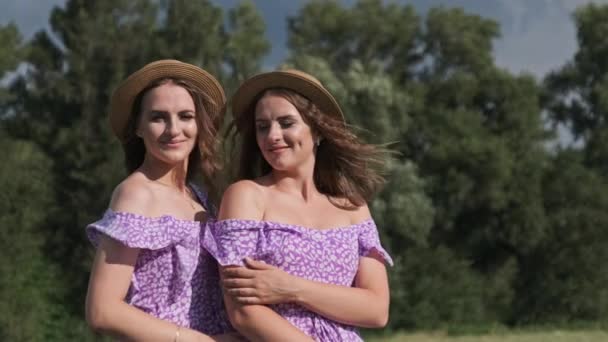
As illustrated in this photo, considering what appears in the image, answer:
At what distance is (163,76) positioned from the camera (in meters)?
3.33

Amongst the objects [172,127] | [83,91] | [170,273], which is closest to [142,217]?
[170,273]

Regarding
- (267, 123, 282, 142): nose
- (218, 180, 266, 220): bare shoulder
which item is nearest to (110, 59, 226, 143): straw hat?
(267, 123, 282, 142): nose

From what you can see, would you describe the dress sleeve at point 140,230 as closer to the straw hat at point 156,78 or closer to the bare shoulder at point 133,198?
the bare shoulder at point 133,198

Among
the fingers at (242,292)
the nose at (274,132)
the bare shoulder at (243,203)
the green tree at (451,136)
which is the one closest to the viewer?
the fingers at (242,292)

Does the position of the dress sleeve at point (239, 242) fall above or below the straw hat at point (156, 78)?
below

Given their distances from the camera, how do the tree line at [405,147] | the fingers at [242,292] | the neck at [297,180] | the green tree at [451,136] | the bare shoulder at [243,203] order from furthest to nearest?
the green tree at [451,136] → the tree line at [405,147] → the neck at [297,180] → the bare shoulder at [243,203] → the fingers at [242,292]

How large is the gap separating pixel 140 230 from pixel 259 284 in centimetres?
42

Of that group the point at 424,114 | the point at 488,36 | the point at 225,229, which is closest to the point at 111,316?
the point at 225,229

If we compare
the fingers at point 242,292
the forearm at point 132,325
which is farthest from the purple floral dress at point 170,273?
the fingers at point 242,292

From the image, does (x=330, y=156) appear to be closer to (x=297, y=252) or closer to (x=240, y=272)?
(x=297, y=252)

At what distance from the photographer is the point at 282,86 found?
3.29 m

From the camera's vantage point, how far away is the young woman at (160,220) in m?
3.05

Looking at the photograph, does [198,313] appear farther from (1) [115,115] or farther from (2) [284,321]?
(1) [115,115]

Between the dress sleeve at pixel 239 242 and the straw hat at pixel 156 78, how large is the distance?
0.51m
